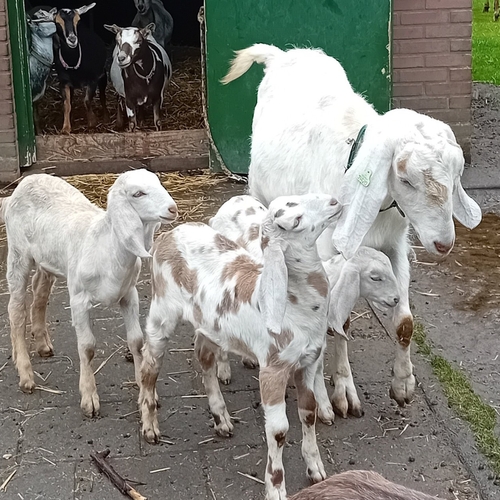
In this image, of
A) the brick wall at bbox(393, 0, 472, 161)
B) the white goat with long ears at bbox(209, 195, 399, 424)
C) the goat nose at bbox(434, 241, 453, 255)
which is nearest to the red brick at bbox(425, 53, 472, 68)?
the brick wall at bbox(393, 0, 472, 161)

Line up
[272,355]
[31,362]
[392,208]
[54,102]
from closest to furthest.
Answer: [272,355]
[392,208]
[31,362]
[54,102]

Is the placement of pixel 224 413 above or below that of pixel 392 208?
below

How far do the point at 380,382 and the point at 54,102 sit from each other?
652 centimetres

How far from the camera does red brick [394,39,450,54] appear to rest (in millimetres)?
7227

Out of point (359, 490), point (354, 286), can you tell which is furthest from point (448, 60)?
point (359, 490)

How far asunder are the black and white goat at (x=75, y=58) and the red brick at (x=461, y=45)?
11.1 feet

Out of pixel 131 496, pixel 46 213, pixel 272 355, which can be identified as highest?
pixel 46 213

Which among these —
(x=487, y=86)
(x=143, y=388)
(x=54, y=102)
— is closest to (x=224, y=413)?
(x=143, y=388)

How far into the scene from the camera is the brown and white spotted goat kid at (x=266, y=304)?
3.12 m

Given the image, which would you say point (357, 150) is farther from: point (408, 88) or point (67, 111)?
point (67, 111)

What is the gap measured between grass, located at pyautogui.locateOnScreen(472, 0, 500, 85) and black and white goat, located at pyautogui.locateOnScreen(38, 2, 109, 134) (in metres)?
5.60

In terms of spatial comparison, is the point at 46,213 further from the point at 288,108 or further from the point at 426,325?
the point at 426,325

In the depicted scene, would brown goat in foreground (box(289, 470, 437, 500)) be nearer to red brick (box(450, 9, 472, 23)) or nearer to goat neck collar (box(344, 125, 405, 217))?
goat neck collar (box(344, 125, 405, 217))

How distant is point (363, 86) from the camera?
7.07m
